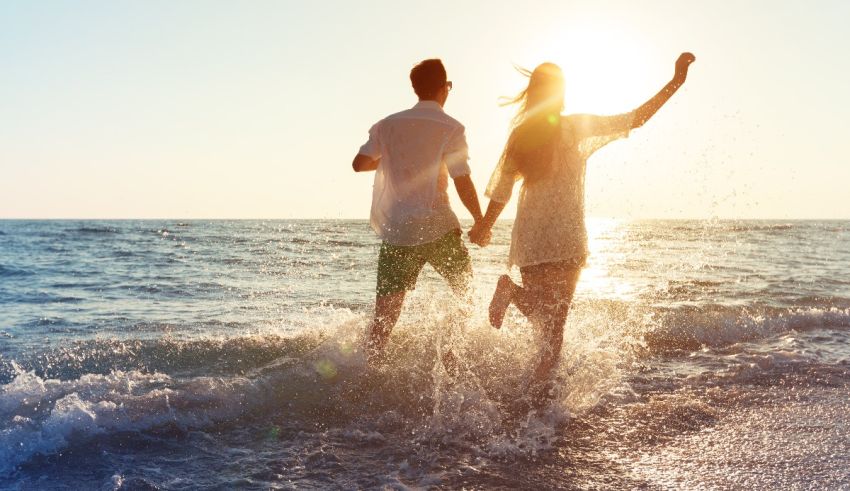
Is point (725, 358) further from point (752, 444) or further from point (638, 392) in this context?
point (752, 444)

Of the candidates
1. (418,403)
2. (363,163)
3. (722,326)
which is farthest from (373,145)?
(722,326)

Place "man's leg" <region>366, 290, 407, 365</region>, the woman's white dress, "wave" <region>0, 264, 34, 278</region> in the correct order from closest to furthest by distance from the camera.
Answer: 1. the woman's white dress
2. "man's leg" <region>366, 290, 407, 365</region>
3. "wave" <region>0, 264, 34, 278</region>

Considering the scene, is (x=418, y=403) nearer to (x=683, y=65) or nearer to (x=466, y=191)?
(x=466, y=191)

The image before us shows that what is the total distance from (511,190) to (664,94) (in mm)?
1123

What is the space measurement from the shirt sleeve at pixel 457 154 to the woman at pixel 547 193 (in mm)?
232

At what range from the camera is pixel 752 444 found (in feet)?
11.2

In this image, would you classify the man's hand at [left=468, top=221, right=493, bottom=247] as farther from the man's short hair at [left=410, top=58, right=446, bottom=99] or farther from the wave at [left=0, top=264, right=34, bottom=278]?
the wave at [left=0, top=264, right=34, bottom=278]

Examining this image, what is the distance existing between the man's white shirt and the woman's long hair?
1.34ft

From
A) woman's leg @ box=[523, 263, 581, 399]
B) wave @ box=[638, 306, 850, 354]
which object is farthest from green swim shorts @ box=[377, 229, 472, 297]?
wave @ box=[638, 306, 850, 354]

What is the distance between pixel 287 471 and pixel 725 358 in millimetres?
4358

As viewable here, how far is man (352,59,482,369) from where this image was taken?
413 centimetres

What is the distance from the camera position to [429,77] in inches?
164

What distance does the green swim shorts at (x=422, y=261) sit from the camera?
4.25 metres

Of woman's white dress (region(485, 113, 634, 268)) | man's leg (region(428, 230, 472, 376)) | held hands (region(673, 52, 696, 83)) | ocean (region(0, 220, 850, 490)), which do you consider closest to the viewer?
ocean (region(0, 220, 850, 490))
